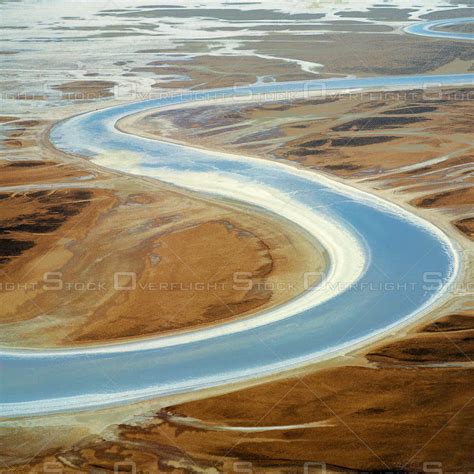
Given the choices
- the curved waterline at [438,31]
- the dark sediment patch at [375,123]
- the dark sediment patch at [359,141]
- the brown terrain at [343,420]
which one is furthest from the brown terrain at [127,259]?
the curved waterline at [438,31]

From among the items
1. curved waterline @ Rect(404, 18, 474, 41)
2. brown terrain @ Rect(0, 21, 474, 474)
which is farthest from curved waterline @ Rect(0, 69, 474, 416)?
curved waterline @ Rect(404, 18, 474, 41)

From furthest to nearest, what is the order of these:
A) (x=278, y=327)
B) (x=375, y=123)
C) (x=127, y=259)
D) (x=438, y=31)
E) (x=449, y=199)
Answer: (x=438, y=31) → (x=375, y=123) → (x=449, y=199) → (x=127, y=259) → (x=278, y=327)

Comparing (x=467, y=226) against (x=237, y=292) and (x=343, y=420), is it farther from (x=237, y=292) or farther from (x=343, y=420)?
(x=343, y=420)

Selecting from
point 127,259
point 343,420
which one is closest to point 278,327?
point 343,420

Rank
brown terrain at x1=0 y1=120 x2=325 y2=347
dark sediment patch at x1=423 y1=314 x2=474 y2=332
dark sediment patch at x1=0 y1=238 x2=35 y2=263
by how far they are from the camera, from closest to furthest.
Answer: dark sediment patch at x1=423 y1=314 x2=474 y2=332 → brown terrain at x1=0 y1=120 x2=325 y2=347 → dark sediment patch at x1=0 y1=238 x2=35 y2=263

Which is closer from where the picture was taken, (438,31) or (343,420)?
(343,420)

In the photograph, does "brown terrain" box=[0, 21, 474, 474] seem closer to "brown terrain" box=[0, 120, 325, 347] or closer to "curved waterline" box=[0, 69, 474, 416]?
"brown terrain" box=[0, 120, 325, 347]

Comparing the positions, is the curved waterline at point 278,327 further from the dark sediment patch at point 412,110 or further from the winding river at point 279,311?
the dark sediment patch at point 412,110

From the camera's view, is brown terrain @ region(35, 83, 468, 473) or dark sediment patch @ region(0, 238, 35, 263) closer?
brown terrain @ region(35, 83, 468, 473)

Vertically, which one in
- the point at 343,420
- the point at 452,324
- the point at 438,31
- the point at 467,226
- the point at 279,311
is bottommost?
the point at 343,420
